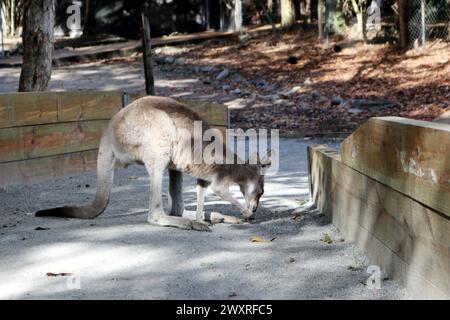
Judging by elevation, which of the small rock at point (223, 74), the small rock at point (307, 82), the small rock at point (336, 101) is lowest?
the small rock at point (336, 101)

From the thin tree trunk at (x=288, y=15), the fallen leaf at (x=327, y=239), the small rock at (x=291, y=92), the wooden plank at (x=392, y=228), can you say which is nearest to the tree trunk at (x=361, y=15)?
the thin tree trunk at (x=288, y=15)

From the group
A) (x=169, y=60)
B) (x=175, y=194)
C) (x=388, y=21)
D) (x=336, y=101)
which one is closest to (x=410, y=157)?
(x=175, y=194)

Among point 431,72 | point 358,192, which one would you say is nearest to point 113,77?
point 431,72

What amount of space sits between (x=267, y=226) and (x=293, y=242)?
30.1 inches

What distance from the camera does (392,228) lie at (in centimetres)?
→ 408

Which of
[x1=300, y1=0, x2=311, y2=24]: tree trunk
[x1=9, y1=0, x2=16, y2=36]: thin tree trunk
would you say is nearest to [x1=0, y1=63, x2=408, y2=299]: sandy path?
[x1=9, y1=0, x2=16, y2=36]: thin tree trunk

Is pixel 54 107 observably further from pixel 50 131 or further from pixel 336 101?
pixel 336 101

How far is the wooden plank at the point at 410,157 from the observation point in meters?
3.31

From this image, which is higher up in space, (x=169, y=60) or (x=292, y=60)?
(x=169, y=60)

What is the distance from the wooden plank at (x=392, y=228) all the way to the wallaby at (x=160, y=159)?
74 cm

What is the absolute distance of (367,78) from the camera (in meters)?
19.6

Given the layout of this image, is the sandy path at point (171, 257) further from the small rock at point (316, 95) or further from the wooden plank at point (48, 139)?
the small rock at point (316, 95)

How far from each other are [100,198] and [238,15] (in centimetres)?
2078

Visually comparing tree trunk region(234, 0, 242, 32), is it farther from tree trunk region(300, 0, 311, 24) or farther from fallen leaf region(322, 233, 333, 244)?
fallen leaf region(322, 233, 333, 244)
